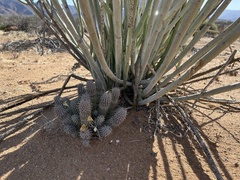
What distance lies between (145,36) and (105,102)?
0.54 meters

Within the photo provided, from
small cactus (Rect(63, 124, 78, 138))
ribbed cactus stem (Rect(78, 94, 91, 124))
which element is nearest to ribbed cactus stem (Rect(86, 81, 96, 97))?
ribbed cactus stem (Rect(78, 94, 91, 124))

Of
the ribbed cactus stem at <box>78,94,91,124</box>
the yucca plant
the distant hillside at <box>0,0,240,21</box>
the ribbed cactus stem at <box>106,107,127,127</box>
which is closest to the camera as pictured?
the yucca plant

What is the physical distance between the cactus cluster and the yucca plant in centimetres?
16

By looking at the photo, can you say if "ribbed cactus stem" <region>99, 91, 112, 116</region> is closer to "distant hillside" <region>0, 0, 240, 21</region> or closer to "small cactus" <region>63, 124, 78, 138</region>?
"small cactus" <region>63, 124, 78, 138</region>

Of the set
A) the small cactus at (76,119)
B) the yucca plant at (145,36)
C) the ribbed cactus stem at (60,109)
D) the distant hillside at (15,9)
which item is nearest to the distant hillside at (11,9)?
the distant hillside at (15,9)

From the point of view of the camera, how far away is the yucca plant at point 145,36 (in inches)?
44.1

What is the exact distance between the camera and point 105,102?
4.95 feet

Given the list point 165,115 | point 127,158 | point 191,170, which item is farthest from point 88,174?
point 165,115

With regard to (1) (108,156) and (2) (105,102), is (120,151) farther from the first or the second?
(2) (105,102)

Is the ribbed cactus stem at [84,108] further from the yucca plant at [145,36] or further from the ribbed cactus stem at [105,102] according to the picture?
the yucca plant at [145,36]

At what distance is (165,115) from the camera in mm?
1827

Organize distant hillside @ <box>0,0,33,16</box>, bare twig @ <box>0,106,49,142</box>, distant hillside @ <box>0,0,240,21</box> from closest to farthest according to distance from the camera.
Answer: bare twig @ <box>0,106,49,142</box> < distant hillside @ <box>0,0,33,16</box> < distant hillside @ <box>0,0,240,21</box>

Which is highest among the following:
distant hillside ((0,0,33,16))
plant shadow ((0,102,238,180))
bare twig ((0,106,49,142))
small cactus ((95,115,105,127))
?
distant hillside ((0,0,33,16))

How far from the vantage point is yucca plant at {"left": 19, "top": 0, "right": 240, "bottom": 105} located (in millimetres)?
1119
